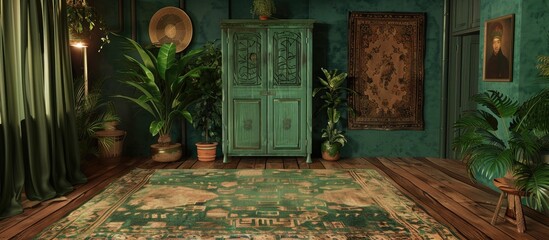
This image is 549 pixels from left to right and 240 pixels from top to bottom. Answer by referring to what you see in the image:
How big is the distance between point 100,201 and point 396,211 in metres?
2.38

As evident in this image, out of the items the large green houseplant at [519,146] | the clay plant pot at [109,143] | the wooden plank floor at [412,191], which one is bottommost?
the wooden plank floor at [412,191]

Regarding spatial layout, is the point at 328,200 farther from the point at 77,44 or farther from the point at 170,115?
the point at 77,44

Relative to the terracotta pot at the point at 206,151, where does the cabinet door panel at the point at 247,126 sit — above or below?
above

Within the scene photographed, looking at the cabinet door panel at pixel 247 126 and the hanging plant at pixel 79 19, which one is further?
the cabinet door panel at pixel 247 126

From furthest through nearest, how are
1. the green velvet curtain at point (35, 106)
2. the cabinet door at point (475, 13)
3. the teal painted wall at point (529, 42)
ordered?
1. the cabinet door at point (475, 13)
2. the teal painted wall at point (529, 42)
3. the green velvet curtain at point (35, 106)

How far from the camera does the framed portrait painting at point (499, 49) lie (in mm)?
4355

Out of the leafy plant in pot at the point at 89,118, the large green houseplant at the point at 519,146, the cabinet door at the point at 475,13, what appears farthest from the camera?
the leafy plant in pot at the point at 89,118

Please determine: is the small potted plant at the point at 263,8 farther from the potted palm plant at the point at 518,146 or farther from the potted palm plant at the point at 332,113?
the potted palm plant at the point at 518,146

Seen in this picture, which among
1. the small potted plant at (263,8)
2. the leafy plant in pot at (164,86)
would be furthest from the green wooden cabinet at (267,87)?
the leafy plant in pot at (164,86)

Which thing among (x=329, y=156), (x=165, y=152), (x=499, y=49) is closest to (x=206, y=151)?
(x=165, y=152)

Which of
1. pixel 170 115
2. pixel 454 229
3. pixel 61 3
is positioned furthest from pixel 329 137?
pixel 61 3

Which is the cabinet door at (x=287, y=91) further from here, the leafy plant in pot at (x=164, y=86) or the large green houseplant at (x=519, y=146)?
the large green houseplant at (x=519, y=146)

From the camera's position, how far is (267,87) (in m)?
6.07

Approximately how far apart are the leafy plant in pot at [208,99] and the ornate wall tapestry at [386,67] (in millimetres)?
1699
